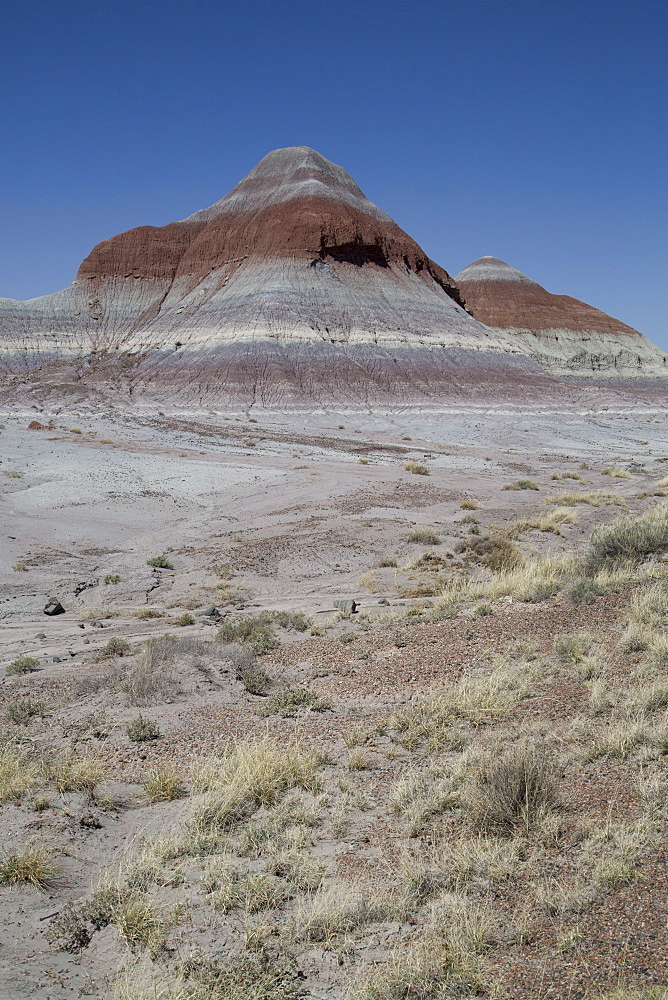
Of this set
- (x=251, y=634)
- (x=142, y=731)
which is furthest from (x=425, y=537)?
(x=142, y=731)

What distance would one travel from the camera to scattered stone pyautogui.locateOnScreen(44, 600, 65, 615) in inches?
437

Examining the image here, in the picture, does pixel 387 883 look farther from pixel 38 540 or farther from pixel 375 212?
pixel 375 212

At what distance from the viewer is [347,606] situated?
10.6 meters

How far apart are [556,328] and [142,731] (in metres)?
112

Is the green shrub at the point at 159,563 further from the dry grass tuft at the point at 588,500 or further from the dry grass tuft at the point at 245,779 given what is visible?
the dry grass tuft at the point at 588,500

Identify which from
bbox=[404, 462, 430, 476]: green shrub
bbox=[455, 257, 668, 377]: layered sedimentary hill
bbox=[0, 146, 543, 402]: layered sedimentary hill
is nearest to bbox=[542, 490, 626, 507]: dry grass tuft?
bbox=[404, 462, 430, 476]: green shrub

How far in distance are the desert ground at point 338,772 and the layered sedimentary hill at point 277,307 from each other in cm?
5057

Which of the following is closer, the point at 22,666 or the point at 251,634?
the point at 22,666

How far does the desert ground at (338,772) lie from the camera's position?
11.3ft

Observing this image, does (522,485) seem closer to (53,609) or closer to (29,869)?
(53,609)

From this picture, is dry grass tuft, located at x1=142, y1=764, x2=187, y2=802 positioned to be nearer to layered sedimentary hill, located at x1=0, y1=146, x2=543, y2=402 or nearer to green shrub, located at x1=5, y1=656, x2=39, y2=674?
green shrub, located at x1=5, y1=656, x2=39, y2=674

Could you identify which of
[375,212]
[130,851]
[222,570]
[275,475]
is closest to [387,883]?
[130,851]

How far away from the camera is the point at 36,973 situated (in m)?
3.41

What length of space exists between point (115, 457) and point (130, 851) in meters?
24.7
